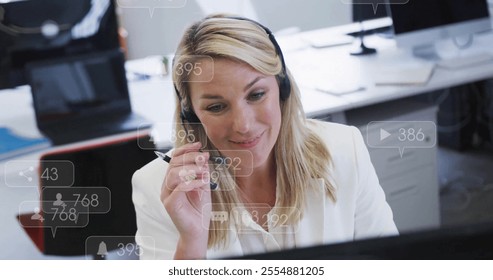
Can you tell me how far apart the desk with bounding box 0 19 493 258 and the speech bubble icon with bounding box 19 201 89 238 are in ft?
0.06

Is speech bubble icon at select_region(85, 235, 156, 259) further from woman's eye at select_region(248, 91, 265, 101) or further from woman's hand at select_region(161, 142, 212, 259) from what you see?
woman's eye at select_region(248, 91, 265, 101)

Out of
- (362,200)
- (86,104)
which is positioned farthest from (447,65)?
(86,104)

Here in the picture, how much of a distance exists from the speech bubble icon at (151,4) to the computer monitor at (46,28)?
0.07ft

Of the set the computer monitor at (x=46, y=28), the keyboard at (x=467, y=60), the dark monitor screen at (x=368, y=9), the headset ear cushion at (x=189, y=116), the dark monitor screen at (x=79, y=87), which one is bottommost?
the headset ear cushion at (x=189, y=116)

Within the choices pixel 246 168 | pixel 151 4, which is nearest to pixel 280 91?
pixel 246 168

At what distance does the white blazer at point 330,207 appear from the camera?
3.17 feet

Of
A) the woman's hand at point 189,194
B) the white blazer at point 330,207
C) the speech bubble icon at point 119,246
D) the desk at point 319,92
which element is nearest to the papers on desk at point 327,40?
the desk at point 319,92

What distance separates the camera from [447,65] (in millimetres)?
966

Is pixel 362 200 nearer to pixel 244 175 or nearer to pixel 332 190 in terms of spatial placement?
pixel 332 190

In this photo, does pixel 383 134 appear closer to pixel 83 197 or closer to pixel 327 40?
pixel 327 40

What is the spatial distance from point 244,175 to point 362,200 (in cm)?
20

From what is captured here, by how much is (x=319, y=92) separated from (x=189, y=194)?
0.26 meters

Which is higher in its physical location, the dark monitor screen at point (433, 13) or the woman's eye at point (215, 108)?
the dark monitor screen at point (433, 13)

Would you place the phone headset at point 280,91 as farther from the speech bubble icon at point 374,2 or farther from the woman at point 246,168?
the speech bubble icon at point 374,2
